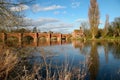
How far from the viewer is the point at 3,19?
9.75 meters

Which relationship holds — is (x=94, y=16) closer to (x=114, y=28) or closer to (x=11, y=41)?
(x=114, y=28)

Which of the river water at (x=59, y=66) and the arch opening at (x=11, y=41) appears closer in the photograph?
the river water at (x=59, y=66)

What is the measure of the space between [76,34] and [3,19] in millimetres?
84710

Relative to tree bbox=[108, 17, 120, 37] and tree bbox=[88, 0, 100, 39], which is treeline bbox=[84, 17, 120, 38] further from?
tree bbox=[88, 0, 100, 39]

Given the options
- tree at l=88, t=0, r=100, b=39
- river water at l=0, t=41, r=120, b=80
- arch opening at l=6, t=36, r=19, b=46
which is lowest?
river water at l=0, t=41, r=120, b=80

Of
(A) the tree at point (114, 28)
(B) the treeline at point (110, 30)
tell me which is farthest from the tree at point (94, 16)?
(A) the tree at point (114, 28)

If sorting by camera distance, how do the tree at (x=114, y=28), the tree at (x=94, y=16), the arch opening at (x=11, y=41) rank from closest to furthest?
the arch opening at (x=11, y=41), the tree at (x=94, y=16), the tree at (x=114, y=28)

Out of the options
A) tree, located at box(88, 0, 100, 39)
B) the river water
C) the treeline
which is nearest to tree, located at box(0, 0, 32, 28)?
the river water

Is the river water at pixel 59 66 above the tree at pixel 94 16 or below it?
below

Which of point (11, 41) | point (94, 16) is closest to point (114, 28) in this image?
point (94, 16)

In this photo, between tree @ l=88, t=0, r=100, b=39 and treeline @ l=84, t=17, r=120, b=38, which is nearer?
tree @ l=88, t=0, r=100, b=39

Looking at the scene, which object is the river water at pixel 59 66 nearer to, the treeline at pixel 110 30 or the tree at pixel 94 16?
the tree at pixel 94 16

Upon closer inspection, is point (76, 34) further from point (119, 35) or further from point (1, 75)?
point (1, 75)

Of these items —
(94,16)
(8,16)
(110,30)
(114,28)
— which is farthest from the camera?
(110,30)
